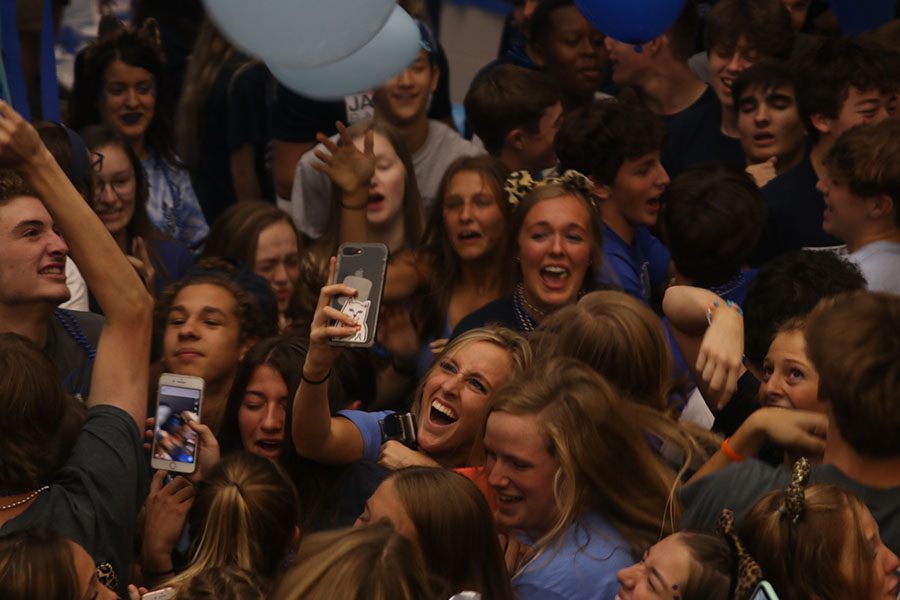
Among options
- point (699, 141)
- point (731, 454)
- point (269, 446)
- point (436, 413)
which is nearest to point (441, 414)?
point (436, 413)

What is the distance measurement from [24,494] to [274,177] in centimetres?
367

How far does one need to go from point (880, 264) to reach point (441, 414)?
4.51ft

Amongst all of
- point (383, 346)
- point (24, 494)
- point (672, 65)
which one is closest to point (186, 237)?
point (383, 346)

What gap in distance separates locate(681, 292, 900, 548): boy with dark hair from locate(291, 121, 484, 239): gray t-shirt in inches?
112

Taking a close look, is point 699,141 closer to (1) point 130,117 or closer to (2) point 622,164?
(2) point 622,164

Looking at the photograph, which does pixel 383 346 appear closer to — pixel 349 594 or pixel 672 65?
pixel 672 65

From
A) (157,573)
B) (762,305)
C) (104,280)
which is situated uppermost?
(104,280)

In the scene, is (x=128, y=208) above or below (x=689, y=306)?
below

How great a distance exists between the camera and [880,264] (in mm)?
4531

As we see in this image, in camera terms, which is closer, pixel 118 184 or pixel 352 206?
pixel 352 206

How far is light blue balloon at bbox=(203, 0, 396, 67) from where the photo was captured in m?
4.05

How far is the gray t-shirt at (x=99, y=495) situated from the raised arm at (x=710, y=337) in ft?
4.38

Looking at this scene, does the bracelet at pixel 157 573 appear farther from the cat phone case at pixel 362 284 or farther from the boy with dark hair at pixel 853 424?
the boy with dark hair at pixel 853 424

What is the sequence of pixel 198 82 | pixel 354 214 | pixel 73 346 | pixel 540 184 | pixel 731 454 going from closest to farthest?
pixel 731 454
pixel 73 346
pixel 540 184
pixel 354 214
pixel 198 82
